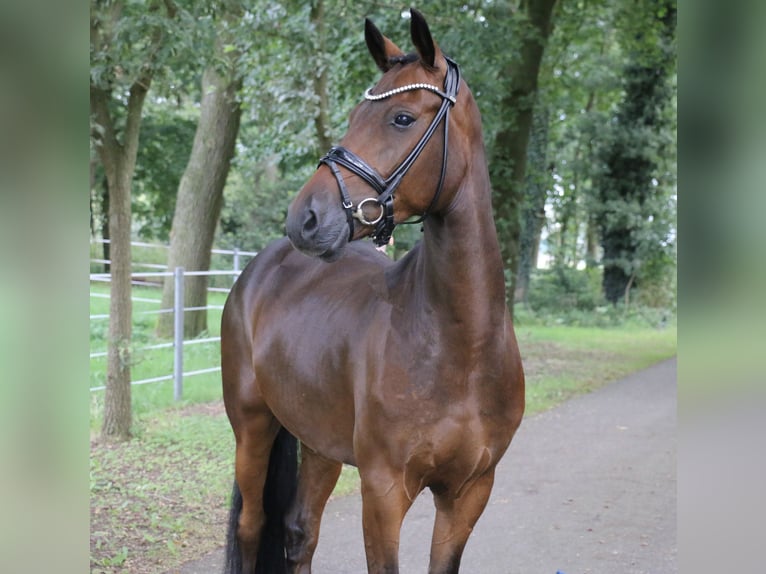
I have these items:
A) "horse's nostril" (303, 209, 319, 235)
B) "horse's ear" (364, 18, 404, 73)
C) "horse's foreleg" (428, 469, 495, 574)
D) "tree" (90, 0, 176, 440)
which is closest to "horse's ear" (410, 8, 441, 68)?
"horse's ear" (364, 18, 404, 73)

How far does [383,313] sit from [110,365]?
4.41m

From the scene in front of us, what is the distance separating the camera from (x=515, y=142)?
35.9 ft

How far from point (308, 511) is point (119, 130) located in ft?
15.3

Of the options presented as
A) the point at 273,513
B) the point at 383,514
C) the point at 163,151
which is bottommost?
the point at 273,513

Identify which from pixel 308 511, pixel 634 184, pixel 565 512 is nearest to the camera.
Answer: pixel 308 511

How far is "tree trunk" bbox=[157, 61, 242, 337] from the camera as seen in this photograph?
10695mm

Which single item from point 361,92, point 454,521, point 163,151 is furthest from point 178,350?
point 163,151

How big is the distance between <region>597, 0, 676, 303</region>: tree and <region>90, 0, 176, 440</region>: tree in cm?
1589

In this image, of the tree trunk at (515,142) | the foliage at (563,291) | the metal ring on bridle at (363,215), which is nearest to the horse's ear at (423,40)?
the metal ring on bridle at (363,215)

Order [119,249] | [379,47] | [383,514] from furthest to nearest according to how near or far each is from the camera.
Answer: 1. [119,249]
2. [383,514]
3. [379,47]

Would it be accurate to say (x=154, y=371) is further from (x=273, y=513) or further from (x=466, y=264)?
(x=466, y=264)

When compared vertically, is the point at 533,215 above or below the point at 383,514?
above
